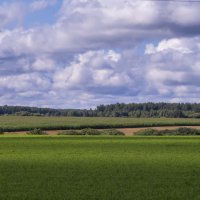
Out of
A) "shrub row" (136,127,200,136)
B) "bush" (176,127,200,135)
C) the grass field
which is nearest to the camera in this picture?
the grass field

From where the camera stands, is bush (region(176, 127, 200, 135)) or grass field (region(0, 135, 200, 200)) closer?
grass field (region(0, 135, 200, 200))

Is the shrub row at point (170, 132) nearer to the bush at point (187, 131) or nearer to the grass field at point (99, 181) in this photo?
the bush at point (187, 131)

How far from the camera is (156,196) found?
22.7 meters

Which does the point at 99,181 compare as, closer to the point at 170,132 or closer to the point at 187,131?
the point at 170,132

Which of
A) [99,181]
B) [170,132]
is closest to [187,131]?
[170,132]

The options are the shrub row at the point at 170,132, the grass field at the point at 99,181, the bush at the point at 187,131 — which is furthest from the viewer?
the bush at the point at 187,131

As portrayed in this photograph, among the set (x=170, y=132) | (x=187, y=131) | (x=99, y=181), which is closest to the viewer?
(x=99, y=181)

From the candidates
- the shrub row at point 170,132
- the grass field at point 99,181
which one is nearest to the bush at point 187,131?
the shrub row at point 170,132

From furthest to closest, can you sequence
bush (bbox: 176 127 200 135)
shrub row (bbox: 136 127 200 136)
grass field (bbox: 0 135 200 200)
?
1. bush (bbox: 176 127 200 135)
2. shrub row (bbox: 136 127 200 136)
3. grass field (bbox: 0 135 200 200)

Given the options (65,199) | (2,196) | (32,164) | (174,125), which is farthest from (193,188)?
(174,125)

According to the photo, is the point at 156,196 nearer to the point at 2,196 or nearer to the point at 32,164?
the point at 2,196

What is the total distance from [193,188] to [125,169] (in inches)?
356

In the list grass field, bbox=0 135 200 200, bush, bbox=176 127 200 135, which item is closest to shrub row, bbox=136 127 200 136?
bush, bbox=176 127 200 135

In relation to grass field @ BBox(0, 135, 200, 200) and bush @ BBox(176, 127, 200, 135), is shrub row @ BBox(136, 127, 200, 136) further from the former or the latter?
grass field @ BBox(0, 135, 200, 200)
